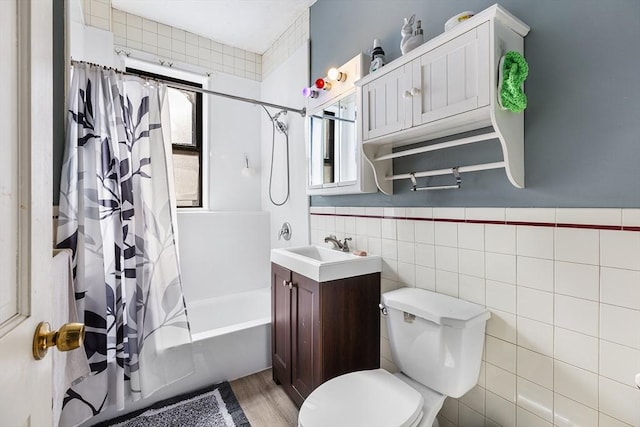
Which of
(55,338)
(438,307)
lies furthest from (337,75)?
(55,338)


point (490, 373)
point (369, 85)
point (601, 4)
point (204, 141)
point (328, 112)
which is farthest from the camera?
point (204, 141)

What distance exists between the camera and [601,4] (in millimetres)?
964

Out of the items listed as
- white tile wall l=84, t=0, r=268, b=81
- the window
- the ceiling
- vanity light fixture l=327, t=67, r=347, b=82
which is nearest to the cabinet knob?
vanity light fixture l=327, t=67, r=347, b=82

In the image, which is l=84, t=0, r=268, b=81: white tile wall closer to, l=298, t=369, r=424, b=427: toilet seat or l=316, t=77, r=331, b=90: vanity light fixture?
l=316, t=77, r=331, b=90: vanity light fixture

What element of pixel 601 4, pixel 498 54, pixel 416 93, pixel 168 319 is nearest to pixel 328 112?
pixel 416 93

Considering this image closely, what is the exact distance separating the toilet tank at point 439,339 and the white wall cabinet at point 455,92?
0.56 metres

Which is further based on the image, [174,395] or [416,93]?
[174,395]

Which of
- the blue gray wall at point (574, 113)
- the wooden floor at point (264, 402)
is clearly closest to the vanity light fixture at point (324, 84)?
the blue gray wall at point (574, 113)

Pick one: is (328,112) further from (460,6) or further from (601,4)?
(601,4)

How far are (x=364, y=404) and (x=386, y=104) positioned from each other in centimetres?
129

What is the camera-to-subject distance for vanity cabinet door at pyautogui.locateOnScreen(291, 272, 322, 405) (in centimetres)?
153

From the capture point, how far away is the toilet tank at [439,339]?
1.15 m

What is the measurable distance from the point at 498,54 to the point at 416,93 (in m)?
0.31

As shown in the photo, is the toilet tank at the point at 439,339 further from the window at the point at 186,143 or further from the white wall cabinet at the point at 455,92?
the window at the point at 186,143
